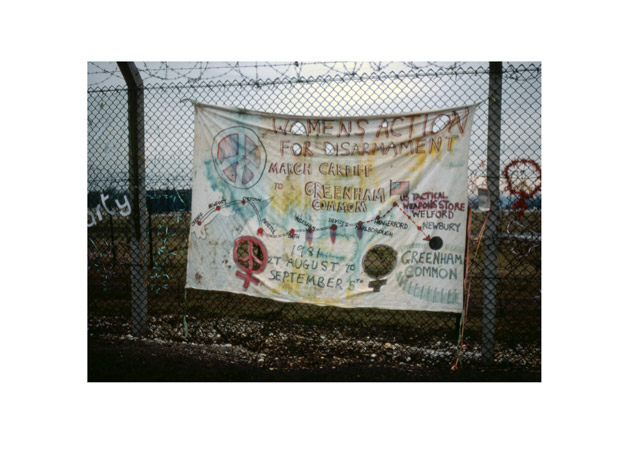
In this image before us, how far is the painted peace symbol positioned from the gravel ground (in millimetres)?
1596

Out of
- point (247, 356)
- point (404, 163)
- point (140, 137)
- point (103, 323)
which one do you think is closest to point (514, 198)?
point (404, 163)

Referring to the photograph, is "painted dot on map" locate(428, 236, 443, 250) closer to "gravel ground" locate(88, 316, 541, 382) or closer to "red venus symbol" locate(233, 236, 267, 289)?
"gravel ground" locate(88, 316, 541, 382)

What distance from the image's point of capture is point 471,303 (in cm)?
578

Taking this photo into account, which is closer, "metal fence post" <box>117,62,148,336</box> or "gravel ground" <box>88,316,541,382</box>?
"gravel ground" <box>88,316,541,382</box>

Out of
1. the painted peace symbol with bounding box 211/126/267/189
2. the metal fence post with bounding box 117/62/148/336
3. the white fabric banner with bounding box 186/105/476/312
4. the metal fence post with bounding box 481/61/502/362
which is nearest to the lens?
the metal fence post with bounding box 481/61/502/362

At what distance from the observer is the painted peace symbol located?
383 cm

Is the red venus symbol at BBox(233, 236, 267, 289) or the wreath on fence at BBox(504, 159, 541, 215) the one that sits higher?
the wreath on fence at BBox(504, 159, 541, 215)

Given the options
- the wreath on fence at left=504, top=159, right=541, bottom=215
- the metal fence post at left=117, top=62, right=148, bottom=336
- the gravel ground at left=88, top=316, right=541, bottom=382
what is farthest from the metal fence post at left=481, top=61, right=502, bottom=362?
the metal fence post at left=117, top=62, right=148, bottom=336

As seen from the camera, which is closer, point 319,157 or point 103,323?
point 319,157

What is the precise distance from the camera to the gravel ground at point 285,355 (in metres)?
3.59

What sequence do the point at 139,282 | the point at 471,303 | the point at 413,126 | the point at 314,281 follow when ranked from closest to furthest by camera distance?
1. the point at 413,126
2. the point at 314,281
3. the point at 139,282
4. the point at 471,303

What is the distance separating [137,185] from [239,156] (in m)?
1.12

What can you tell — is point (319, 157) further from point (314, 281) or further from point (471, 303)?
point (471, 303)

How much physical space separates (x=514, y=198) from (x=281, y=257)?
2.01 metres
